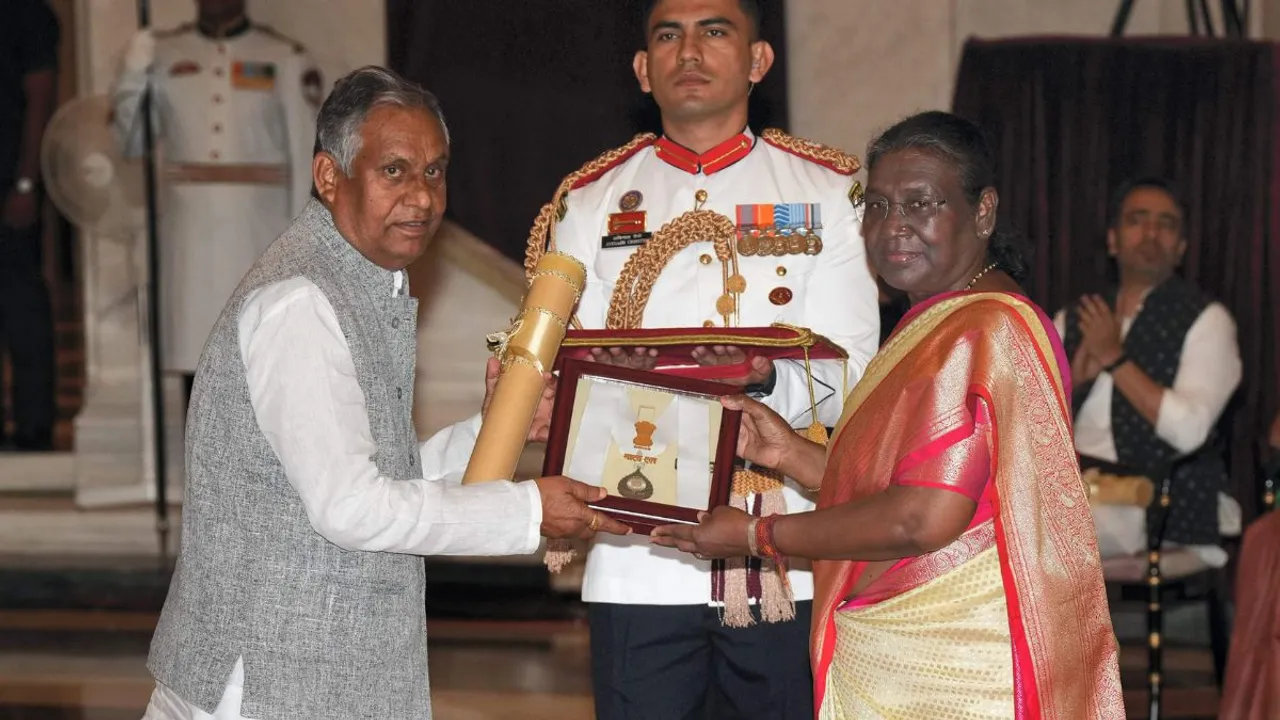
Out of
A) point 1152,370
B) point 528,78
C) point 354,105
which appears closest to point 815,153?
point 354,105

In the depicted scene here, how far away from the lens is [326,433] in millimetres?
2314

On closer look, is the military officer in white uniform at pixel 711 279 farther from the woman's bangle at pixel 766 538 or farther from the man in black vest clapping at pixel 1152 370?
the man in black vest clapping at pixel 1152 370

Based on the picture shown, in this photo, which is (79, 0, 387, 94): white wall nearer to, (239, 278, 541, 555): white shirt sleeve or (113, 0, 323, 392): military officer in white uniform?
(113, 0, 323, 392): military officer in white uniform

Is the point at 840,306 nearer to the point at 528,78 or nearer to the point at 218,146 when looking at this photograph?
the point at 528,78

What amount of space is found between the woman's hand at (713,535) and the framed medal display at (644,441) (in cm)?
3

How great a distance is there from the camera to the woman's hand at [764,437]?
2.93 meters

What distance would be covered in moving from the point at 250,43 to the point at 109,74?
32.1 inches

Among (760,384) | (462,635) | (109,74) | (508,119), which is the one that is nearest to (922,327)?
(760,384)

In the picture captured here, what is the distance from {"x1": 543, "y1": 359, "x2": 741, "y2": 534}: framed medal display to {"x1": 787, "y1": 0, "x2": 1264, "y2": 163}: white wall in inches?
176

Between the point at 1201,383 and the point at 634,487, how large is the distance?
325 centimetres

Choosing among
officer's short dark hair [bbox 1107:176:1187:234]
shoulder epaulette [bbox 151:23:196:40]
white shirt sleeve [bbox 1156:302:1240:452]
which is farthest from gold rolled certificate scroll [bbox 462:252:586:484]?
shoulder epaulette [bbox 151:23:196:40]

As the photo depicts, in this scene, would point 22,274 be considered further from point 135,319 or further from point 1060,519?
point 1060,519

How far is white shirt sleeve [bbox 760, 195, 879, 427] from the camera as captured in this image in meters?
3.06

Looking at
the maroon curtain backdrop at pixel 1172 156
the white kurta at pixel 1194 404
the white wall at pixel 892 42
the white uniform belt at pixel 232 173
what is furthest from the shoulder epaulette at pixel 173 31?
the white kurta at pixel 1194 404
